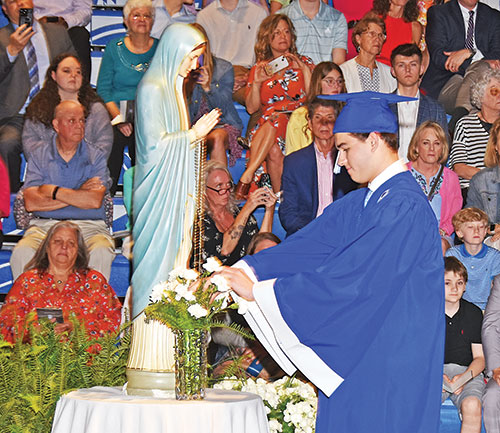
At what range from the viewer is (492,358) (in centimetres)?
626

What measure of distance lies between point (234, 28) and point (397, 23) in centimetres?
151

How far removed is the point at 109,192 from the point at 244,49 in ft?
7.61

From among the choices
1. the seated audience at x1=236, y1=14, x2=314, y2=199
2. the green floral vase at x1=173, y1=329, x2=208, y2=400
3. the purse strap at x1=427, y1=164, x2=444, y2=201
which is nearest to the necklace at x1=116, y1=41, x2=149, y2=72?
the seated audience at x1=236, y1=14, x2=314, y2=199

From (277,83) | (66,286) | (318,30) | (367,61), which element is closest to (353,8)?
(318,30)

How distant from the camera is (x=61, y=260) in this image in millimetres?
6730

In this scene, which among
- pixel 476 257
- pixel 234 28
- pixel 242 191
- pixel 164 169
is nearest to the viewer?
pixel 164 169

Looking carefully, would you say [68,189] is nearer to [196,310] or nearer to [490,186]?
[490,186]

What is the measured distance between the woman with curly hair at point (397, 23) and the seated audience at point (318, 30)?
36cm

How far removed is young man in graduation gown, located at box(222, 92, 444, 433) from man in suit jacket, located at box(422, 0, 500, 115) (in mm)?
5303

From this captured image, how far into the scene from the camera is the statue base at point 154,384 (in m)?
4.11

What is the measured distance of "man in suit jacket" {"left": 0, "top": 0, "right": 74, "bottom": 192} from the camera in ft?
27.5

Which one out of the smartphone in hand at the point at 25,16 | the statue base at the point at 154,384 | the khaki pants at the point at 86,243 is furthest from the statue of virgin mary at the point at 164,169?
the smartphone in hand at the point at 25,16

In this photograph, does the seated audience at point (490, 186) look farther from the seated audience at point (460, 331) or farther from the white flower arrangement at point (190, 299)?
the white flower arrangement at point (190, 299)

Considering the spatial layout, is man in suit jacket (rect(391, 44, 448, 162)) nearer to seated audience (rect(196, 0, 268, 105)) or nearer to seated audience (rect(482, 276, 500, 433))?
seated audience (rect(196, 0, 268, 105))
